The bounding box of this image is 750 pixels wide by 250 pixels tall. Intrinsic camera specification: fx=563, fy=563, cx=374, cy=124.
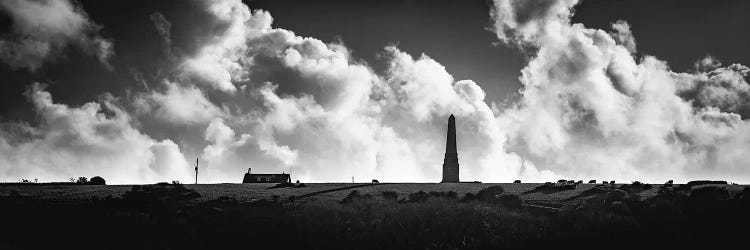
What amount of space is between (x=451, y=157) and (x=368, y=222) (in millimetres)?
32593

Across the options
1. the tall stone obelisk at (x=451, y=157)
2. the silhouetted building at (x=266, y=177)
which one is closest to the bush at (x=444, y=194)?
the tall stone obelisk at (x=451, y=157)

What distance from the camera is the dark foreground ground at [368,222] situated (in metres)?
22.4

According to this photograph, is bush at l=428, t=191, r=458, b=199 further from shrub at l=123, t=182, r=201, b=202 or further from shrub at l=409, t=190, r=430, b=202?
shrub at l=123, t=182, r=201, b=202

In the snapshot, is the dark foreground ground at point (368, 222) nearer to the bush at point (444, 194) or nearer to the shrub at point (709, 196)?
the shrub at point (709, 196)

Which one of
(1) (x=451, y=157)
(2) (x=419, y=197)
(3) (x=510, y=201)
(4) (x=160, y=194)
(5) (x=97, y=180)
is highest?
(1) (x=451, y=157)

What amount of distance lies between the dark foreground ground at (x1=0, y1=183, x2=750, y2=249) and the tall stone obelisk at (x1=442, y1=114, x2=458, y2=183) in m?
25.9

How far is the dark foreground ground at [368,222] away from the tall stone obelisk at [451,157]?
1018 inches

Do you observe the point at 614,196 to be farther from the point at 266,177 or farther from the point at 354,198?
the point at 266,177

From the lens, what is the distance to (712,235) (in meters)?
23.7

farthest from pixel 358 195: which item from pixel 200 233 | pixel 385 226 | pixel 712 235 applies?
pixel 712 235

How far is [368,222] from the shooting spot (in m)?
24.4

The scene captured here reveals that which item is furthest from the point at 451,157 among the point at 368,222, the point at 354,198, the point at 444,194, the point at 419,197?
the point at 368,222

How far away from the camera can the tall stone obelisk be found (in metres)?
55.6

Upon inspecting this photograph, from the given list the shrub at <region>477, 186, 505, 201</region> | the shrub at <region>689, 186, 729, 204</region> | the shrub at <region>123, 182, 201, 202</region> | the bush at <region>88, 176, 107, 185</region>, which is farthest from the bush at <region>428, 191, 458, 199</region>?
the bush at <region>88, 176, 107, 185</region>
